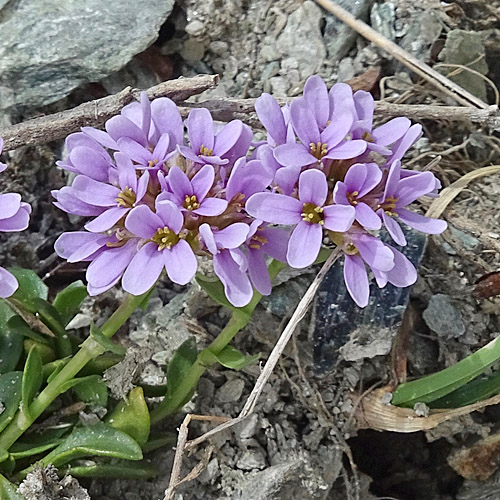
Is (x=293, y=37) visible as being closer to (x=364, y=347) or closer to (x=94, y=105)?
(x=94, y=105)

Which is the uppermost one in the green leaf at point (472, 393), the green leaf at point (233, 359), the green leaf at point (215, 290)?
the green leaf at point (215, 290)

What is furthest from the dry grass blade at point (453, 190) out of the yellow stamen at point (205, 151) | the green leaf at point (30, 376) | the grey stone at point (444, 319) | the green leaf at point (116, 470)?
the green leaf at point (30, 376)

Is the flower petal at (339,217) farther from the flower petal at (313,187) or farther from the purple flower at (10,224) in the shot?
the purple flower at (10,224)

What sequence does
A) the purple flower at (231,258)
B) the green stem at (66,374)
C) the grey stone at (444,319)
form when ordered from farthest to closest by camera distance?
1. the grey stone at (444,319)
2. the green stem at (66,374)
3. the purple flower at (231,258)

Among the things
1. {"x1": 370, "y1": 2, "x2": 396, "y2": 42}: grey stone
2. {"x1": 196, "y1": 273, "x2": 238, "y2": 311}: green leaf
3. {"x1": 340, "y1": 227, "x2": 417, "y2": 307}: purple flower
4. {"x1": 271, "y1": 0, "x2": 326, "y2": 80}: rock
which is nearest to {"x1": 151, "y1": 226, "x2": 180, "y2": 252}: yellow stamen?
{"x1": 196, "y1": 273, "x2": 238, "y2": 311}: green leaf

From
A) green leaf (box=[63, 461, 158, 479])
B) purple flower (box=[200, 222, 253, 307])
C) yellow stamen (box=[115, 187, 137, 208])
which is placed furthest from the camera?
green leaf (box=[63, 461, 158, 479])

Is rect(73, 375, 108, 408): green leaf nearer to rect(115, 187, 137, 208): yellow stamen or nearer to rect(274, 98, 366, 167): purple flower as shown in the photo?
rect(115, 187, 137, 208): yellow stamen

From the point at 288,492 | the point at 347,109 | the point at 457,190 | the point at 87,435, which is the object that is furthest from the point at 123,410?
the point at 457,190
